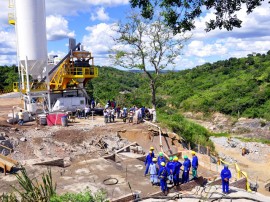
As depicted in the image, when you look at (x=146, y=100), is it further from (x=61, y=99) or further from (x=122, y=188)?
(x=122, y=188)

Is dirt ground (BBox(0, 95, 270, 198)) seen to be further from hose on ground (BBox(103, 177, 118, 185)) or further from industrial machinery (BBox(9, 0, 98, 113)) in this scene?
industrial machinery (BBox(9, 0, 98, 113))

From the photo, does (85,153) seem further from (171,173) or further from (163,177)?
(163,177)

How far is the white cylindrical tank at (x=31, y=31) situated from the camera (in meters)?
23.5

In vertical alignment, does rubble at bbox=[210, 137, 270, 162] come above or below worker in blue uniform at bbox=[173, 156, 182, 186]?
below

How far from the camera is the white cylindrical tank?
925 inches

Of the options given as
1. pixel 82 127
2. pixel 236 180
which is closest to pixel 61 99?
pixel 82 127

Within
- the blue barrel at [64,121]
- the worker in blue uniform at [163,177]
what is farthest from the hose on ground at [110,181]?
the blue barrel at [64,121]

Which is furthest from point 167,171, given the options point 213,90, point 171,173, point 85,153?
point 213,90

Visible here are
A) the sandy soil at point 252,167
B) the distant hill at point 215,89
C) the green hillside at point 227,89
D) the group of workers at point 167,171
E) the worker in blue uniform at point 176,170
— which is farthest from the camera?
→ the green hillside at point 227,89

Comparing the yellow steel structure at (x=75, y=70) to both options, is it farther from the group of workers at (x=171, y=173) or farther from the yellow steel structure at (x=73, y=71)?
the group of workers at (x=171, y=173)

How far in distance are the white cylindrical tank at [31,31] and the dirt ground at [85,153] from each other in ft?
15.8

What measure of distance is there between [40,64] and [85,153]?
30.4ft

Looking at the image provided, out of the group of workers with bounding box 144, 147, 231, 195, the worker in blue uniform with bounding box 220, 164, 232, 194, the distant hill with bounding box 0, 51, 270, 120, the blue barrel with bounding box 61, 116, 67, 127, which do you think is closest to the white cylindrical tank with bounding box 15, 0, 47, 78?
the blue barrel with bounding box 61, 116, 67, 127

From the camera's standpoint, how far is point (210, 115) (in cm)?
6116
